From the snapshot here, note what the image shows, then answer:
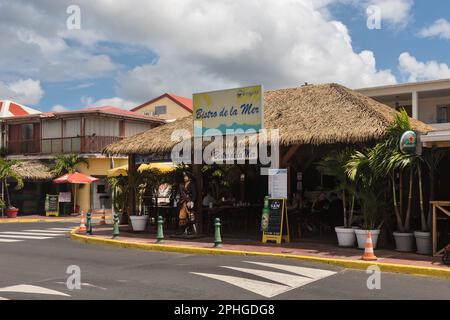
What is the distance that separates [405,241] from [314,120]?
4.00m

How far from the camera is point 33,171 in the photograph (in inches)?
1174

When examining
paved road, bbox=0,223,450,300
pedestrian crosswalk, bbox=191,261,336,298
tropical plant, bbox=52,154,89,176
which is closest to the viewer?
paved road, bbox=0,223,450,300

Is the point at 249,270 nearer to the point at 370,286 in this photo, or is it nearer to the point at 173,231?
the point at 370,286

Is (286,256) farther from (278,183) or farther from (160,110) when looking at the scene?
(160,110)

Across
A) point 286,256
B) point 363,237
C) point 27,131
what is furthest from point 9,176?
point 363,237

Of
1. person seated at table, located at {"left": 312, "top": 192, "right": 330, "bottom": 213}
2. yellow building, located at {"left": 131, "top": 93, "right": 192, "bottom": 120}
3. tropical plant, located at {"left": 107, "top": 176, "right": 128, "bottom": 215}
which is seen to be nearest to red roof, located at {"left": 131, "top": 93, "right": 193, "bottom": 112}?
yellow building, located at {"left": 131, "top": 93, "right": 192, "bottom": 120}

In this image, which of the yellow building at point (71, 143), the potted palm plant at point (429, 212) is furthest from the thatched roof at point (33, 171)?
the potted palm plant at point (429, 212)

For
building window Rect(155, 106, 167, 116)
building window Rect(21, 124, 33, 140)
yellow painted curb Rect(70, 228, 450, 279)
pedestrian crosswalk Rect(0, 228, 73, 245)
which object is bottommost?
pedestrian crosswalk Rect(0, 228, 73, 245)

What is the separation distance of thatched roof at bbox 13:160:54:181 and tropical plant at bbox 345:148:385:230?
71.7 feet

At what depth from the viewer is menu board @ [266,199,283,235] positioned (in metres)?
13.5

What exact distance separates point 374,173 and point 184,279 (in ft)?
17.4

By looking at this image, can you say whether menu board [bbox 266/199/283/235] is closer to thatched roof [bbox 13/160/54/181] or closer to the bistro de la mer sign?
the bistro de la mer sign

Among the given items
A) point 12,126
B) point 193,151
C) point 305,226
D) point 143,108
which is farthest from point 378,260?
point 143,108

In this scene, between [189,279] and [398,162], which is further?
[398,162]
